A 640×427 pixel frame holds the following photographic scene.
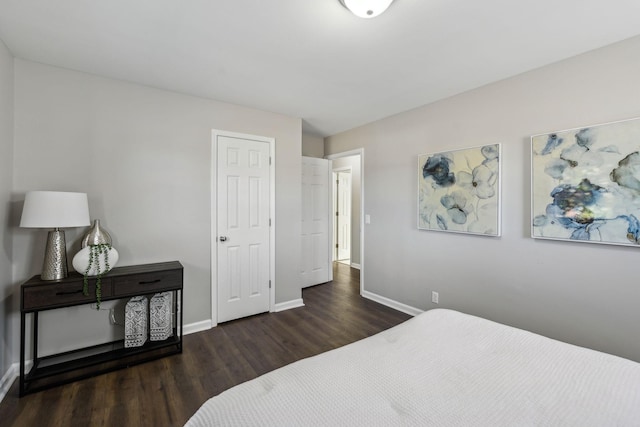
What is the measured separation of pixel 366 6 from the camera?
5.00ft

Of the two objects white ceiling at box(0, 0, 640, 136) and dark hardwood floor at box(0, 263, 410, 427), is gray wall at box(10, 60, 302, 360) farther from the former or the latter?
dark hardwood floor at box(0, 263, 410, 427)

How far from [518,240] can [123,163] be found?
3531 millimetres

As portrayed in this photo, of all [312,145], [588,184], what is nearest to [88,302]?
[312,145]

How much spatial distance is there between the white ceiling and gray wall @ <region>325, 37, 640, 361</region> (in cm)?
23

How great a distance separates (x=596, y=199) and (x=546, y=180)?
325 mm

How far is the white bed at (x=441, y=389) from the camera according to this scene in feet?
3.01

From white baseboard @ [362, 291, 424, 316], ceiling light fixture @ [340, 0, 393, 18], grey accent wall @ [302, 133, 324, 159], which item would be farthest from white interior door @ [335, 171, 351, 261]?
ceiling light fixture @ [340, 0, 393, 18]

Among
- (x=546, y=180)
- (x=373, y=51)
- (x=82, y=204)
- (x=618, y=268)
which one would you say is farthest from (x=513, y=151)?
(x=82, y=204)

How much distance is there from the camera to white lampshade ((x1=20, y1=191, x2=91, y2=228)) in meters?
1.89

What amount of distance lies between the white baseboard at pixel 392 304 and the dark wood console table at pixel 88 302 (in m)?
2.35

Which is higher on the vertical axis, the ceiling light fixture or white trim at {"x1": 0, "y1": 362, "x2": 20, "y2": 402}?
the ceiling light fixture

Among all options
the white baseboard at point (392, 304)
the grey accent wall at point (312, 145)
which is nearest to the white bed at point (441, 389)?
the white baseboard at point (392, 304)

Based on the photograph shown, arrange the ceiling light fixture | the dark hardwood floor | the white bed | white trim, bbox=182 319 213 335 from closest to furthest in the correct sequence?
1. the white bed
2. the ceiling light fixture
3. the dark hardwood floor
4. white trim, bbox=182 319 213 335

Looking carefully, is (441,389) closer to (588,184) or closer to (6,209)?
(588,184)
